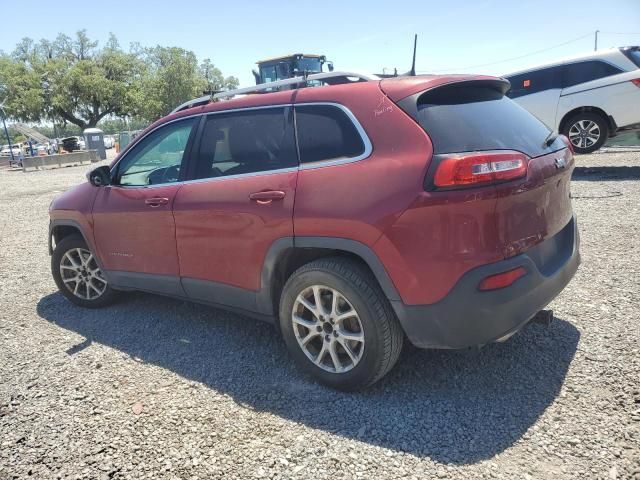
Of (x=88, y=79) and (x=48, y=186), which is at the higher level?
(x=88, y=79)

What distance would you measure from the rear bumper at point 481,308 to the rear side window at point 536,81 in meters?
8.47

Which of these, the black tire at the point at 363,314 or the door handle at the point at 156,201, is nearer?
the black tire at the point at 363,314

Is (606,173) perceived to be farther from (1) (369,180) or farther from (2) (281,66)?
(2) (281,66)

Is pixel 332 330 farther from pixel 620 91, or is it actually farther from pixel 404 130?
pixel 620 91

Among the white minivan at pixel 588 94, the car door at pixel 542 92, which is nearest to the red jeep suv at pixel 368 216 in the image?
the white minivan at pixel 588 94

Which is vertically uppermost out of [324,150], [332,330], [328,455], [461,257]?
[324,150]

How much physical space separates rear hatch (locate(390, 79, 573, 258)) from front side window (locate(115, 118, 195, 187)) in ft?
5.93

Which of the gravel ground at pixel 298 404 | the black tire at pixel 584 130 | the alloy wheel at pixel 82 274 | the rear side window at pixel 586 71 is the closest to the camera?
the gravel ground at pixel 298 404

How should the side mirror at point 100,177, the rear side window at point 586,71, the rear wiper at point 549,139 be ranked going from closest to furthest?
the rear wiper at point 549,139 → the side mirror at point 100,177 → the rear side window at point 586,71

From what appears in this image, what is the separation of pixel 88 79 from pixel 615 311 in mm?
54635

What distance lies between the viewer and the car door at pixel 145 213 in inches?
138

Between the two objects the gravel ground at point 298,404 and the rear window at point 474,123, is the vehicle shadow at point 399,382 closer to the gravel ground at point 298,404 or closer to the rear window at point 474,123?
the gravel ground at point 298,404

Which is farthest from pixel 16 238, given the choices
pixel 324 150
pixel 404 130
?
pixel 404 130

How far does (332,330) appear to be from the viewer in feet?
9.07
